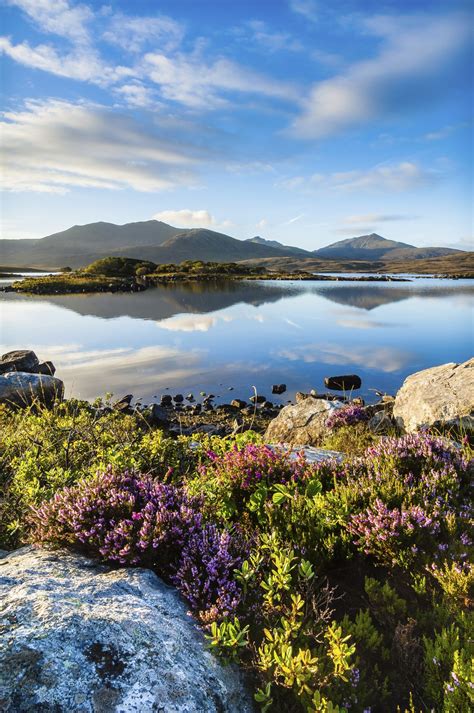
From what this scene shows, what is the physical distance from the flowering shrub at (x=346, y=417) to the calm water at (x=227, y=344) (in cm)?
871

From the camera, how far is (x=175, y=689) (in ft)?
8.42

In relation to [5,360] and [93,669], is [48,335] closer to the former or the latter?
[5,360]

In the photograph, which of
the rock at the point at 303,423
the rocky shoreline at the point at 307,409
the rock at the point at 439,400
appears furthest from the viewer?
the rock at the point at 303,423

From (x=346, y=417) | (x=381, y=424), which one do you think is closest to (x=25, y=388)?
(x=346, y=417)

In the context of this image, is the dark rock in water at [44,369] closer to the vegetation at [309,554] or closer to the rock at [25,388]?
the rock at [25,388]

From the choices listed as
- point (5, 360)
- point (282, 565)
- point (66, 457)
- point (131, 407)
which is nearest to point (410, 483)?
point (282, 565)

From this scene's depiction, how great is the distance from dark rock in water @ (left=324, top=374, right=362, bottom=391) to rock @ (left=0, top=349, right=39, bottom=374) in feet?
50.5

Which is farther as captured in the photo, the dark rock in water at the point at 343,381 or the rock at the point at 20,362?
the dark rock in water at the point at 343,381

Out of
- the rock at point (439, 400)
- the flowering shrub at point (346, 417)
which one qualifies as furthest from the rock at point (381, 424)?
the rock at point (439, 400)

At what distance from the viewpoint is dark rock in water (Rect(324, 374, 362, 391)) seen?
2119 centimetres

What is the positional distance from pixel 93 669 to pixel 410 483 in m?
3.84

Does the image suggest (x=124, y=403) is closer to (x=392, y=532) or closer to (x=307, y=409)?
(x=307, y=409)

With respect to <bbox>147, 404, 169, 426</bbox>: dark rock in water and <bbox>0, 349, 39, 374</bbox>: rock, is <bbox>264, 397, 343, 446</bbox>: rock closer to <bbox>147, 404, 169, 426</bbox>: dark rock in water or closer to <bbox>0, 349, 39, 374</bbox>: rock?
<bbox>147, 404, 169, 426</bbox>: dark rock in water

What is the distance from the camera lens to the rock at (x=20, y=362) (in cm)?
2017
